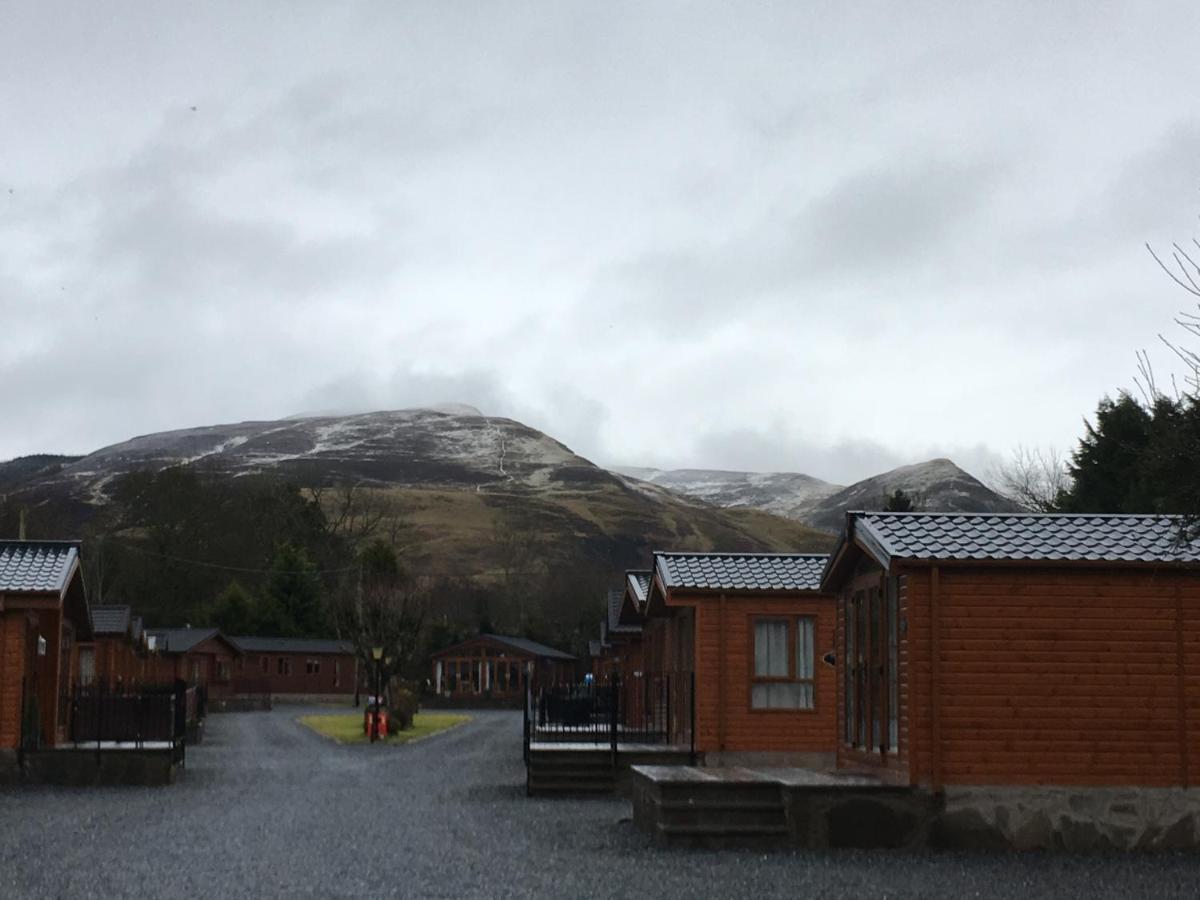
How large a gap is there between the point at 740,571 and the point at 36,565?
10.2 m

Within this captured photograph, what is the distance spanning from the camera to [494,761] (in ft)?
97.7

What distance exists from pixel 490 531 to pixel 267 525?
194 ft

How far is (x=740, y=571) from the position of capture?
24.1m

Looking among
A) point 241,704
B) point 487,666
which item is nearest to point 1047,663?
point 241,704

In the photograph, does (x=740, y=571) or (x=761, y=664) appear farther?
(x=740, y=571)

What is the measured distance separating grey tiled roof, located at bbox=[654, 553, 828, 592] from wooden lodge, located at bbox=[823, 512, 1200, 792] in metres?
8.09

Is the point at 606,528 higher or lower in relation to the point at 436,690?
higher

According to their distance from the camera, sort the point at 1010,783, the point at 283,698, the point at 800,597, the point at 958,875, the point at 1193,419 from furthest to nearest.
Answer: the point at 283,698, the point at 800,597, the point at 1010,783, the point at 958,875, the point at 1193,419

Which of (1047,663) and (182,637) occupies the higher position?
(1047,663)

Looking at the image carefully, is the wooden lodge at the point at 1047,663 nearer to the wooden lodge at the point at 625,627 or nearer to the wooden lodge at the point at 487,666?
the wooden lodge at the point at 625,627

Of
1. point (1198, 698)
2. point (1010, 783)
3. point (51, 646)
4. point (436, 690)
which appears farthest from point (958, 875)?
point (436, 690)

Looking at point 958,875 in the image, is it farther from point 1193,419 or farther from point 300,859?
point 300,859

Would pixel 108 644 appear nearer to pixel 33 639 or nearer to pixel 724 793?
pixel 33 639

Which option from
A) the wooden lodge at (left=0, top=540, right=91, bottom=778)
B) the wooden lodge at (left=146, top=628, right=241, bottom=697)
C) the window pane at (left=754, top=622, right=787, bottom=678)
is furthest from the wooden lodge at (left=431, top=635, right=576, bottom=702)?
the window pane at (left=754, top=622, right=787, bottom=678)
